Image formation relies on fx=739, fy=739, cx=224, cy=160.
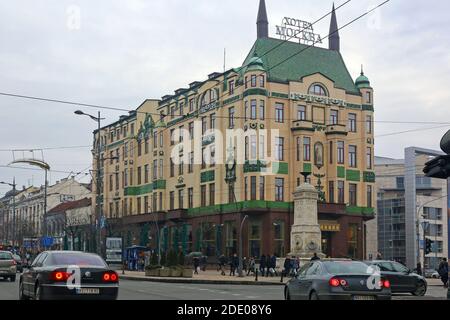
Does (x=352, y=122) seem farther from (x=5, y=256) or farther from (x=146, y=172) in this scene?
(x=5, y=256)

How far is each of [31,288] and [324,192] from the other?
1969 inches

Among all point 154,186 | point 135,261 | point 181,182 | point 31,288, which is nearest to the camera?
point 31,288

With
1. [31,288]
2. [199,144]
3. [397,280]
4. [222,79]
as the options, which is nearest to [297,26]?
[222,79]

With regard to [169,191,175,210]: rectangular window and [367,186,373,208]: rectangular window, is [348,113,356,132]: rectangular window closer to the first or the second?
[367,186,373,208]: rectangular window

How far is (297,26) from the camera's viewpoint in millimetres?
69375

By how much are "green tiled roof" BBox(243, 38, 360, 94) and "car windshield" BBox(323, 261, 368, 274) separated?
46.0 metres

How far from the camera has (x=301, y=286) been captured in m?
18.4

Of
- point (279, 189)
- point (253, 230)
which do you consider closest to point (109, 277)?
point (253, 230)

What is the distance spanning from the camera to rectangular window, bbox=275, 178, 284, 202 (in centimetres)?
6369

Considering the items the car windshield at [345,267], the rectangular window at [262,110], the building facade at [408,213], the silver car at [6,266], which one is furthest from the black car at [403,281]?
the building facade at [408,213]

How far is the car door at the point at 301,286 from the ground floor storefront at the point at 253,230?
38.6 meters

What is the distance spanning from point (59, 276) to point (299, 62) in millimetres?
53212
